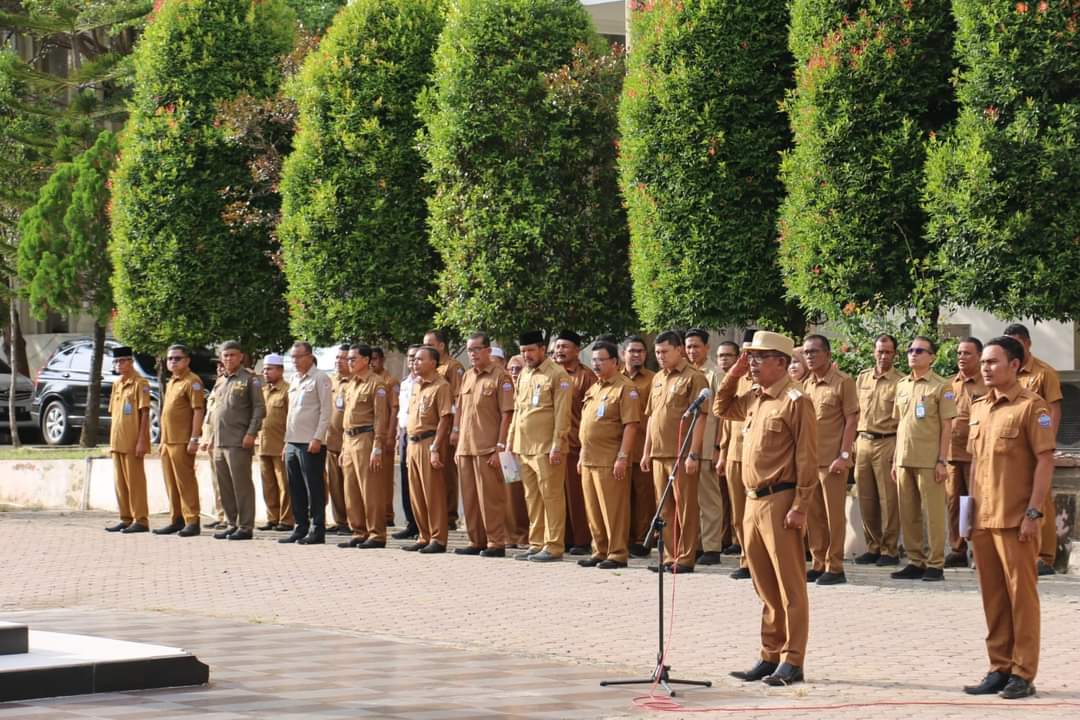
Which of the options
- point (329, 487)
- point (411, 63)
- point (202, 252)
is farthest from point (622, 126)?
point (202, 252)

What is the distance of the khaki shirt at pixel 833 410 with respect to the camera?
14.0 meters

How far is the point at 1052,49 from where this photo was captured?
13.4m

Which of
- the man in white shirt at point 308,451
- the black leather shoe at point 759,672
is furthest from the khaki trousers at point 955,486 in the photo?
the man in white shirt at point 308,451

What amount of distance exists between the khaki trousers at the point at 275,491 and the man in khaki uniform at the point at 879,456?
21.8 ft

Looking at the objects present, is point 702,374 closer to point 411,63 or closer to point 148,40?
point 411,63

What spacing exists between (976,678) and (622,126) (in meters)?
8.37

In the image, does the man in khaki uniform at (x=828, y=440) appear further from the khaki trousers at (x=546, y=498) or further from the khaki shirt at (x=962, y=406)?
the khaki trousers at (x=546, y=498)

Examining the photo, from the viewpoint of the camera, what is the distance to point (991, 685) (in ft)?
28.0

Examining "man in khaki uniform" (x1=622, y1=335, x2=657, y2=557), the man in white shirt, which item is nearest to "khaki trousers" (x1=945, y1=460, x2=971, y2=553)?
"man in khaki uniform" (x1=622, y1=335, x2=657, y2=557)

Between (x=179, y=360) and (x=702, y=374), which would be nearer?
(x=702, y=374)

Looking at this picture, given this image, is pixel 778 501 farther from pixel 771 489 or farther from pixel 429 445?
pixel 429 445

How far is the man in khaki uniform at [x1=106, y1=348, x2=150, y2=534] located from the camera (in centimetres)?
1819

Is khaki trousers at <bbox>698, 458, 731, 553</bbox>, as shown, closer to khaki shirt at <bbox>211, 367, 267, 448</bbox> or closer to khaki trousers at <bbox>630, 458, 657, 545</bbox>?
khaki trousers at <bbox>630, 458, 657, 545</bbox>

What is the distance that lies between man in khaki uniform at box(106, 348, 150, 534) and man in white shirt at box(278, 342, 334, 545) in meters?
2.00
